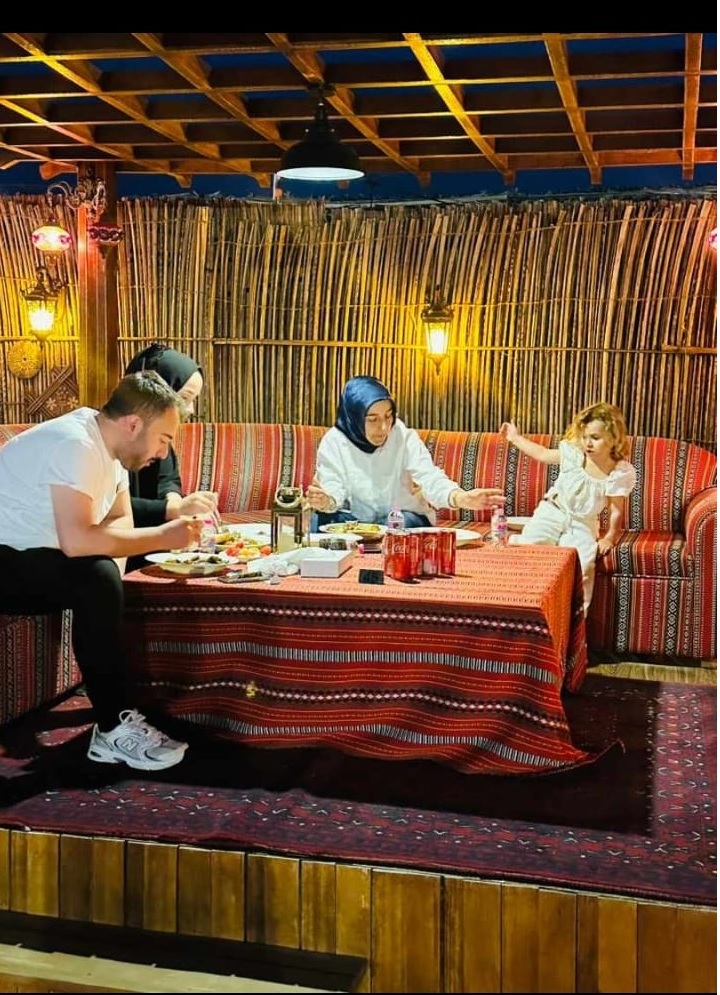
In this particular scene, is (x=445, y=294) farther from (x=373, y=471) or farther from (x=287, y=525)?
(x=287, y=525)

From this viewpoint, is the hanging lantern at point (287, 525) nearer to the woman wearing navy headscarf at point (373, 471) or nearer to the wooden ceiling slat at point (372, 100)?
the woman wearing navy headscarf at point (373, 471)

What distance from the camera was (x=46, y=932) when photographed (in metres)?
3.29

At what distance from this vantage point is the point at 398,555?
4.06 meters

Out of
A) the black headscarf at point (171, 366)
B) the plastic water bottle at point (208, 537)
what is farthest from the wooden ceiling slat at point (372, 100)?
the plastic water bottle at point (208, 537)

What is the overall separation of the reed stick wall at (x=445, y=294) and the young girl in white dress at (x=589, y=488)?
5.38ft

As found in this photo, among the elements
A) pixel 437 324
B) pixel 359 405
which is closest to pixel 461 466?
pixel 437 324

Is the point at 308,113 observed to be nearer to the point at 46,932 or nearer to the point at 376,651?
the point at 376,651

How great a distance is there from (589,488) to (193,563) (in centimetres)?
248

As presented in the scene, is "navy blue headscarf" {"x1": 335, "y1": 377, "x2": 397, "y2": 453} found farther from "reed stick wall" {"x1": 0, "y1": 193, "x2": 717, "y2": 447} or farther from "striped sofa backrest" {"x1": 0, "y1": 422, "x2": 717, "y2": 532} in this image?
"reed stick wall" {"x1": 0, "y1": 193, "x2": 717, "y2": 447}

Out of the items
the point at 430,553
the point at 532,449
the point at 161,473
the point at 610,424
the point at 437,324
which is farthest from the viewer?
the point at 437,324

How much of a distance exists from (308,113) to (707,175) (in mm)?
2844

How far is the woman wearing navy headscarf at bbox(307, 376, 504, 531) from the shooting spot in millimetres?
5562

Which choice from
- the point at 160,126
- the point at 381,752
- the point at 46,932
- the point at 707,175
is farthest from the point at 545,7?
the point at 707,175

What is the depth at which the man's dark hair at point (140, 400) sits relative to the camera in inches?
156
